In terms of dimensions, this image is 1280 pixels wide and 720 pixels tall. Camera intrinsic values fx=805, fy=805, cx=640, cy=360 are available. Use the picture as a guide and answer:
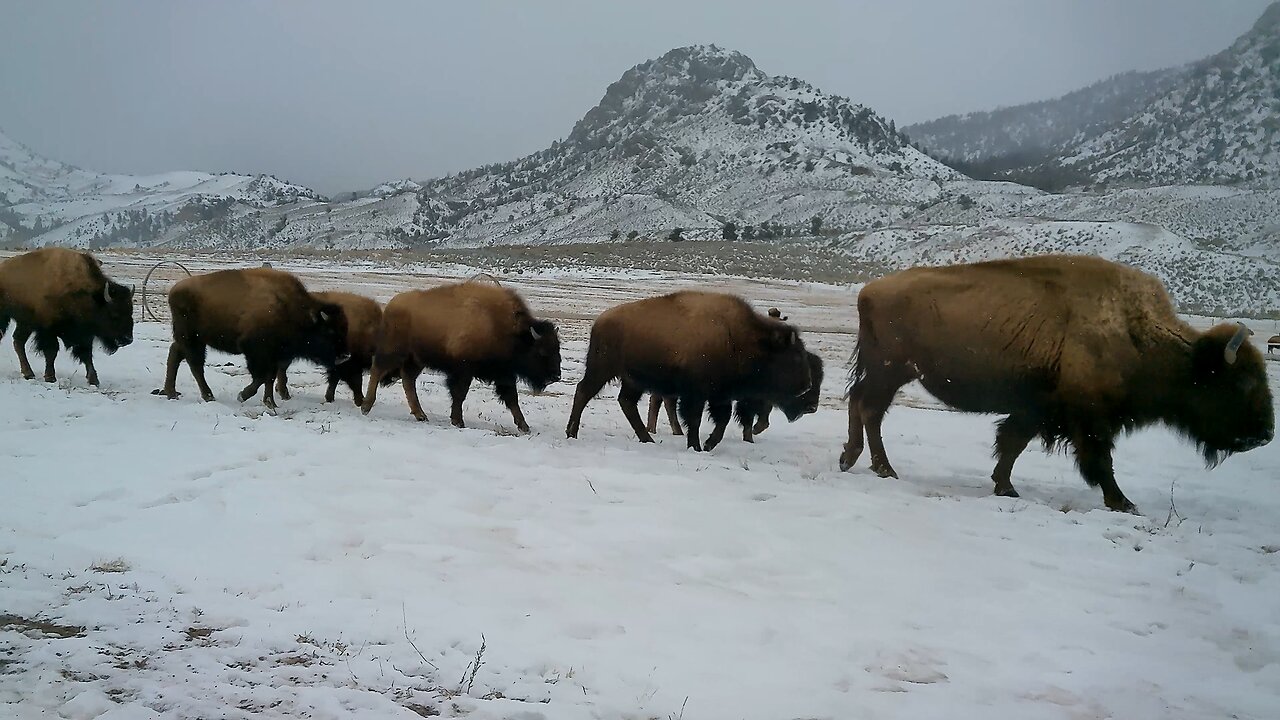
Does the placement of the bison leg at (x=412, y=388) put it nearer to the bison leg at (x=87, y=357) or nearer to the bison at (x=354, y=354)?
the bison at (x=354, y=354)

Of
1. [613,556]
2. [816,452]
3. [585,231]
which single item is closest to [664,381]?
[816,452]

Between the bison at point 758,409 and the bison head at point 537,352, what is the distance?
1.78m

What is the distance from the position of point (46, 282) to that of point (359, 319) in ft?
14.9

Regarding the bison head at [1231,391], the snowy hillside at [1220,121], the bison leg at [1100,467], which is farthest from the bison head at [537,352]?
the snowy hillside at [1220,121]

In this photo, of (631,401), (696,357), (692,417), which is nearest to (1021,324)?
(696,357)

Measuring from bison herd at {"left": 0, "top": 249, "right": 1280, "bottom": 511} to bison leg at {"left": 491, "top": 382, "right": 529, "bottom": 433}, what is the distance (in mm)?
27

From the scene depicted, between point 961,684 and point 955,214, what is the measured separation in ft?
181

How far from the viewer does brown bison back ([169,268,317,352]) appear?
11.4 m

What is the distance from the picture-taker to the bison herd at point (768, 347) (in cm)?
783

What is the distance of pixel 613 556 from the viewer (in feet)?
17.5

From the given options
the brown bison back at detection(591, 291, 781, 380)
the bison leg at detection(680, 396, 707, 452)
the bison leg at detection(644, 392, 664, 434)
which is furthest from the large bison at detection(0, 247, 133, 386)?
the bison leg at detection(680, 396, 707, 452)

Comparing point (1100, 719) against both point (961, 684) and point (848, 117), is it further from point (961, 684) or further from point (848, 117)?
point (848, 117)

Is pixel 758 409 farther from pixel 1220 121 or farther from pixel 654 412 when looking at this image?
pixel 1220 121

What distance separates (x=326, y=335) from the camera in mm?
12172
